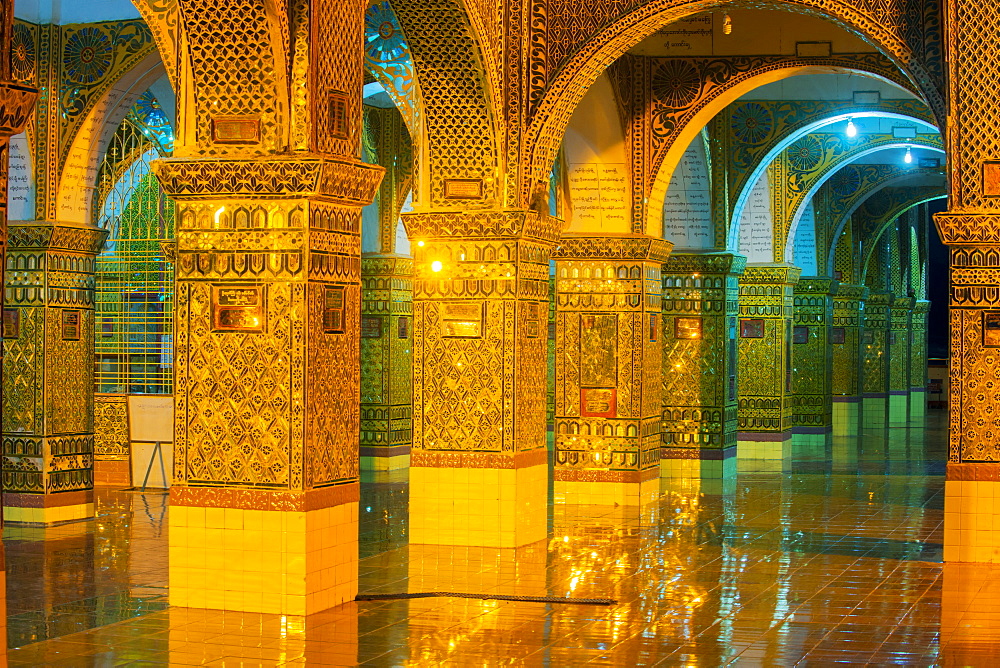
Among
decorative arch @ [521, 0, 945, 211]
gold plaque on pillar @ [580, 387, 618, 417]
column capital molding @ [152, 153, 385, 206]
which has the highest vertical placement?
decorative arch @ [521, 0, 945, 211]

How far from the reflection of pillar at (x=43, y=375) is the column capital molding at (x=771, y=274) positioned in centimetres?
883

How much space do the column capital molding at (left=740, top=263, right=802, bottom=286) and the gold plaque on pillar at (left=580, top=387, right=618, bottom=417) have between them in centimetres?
544

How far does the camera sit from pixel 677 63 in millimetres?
12188

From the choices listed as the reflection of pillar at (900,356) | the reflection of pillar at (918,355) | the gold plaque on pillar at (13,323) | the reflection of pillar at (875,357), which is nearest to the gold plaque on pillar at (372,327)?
the gold plaque on pillar at (13,323)

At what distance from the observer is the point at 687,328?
14.7 metres

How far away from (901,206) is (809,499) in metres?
10.6

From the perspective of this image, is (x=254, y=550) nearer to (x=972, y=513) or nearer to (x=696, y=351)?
(x=972, y=513)

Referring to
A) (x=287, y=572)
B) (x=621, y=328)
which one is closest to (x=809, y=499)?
(x=621, y=328)

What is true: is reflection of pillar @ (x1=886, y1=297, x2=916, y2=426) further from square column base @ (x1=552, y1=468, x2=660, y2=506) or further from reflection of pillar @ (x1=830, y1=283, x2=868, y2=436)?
square column base @ (x1=552, y1=468, x2=660, y2=506)

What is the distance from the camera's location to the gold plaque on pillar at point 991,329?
8.97m

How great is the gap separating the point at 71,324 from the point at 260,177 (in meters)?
4.56

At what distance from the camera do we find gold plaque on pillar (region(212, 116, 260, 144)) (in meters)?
7.09

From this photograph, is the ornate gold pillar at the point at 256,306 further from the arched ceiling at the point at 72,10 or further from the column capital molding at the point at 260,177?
the arched ceiling at the point at 72,10

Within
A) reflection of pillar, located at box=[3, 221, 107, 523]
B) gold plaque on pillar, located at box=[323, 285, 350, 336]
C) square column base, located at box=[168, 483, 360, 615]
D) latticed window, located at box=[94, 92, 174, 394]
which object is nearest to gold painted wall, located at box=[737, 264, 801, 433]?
latticed window, located at box=[94, 92, 174, 394]
